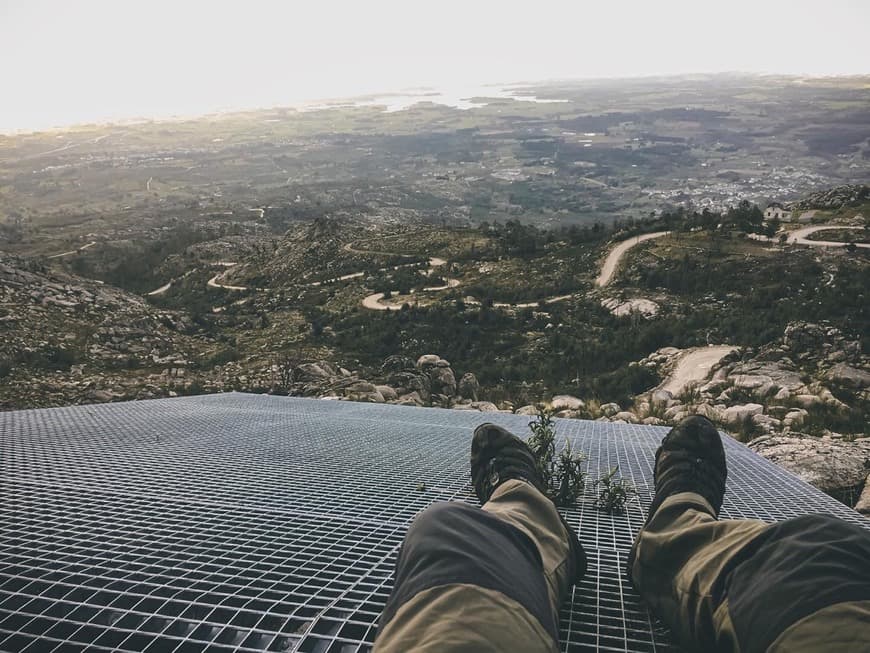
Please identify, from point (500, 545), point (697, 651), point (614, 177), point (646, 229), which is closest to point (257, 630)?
point (500, 545)

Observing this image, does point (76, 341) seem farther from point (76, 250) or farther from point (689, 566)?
point (76, 250)

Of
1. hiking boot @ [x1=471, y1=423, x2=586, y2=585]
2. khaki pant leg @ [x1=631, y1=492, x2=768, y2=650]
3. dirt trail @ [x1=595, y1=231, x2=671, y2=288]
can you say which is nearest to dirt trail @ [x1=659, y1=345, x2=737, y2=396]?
hiking boot @ [x1=471, y1=423, x2=586, y2=585]

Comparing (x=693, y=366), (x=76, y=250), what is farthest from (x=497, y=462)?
(x=76, y=250)

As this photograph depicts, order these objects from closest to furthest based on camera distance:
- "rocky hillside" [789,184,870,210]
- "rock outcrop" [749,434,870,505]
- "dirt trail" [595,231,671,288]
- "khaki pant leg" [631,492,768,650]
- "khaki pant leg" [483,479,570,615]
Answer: "khaki pant leg" [631,492,768,650] → "khaki pant leg" [483,479,570,615] → "rock outcrop" [749,434,870,505] → "dirt trail" [595,231,671,288] → "rocky hillside" [789,184,870,210]

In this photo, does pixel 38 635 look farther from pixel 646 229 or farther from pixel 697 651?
pixel 646 229

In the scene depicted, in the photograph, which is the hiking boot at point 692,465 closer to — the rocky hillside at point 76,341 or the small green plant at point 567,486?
the small green plant at point 567,486

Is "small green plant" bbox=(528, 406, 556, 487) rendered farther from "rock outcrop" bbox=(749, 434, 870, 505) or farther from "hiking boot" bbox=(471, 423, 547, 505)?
"rock outcrop" bbox=(749, 434, 870, 505)

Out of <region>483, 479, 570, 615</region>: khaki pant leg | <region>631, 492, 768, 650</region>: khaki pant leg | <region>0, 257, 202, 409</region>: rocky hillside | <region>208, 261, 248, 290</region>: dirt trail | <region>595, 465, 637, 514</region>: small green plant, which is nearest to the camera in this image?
<region>631, 492, 768, 650</region>: khaki pant leg

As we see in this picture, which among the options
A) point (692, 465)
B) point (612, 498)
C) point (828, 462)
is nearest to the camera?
point (692, 465)
